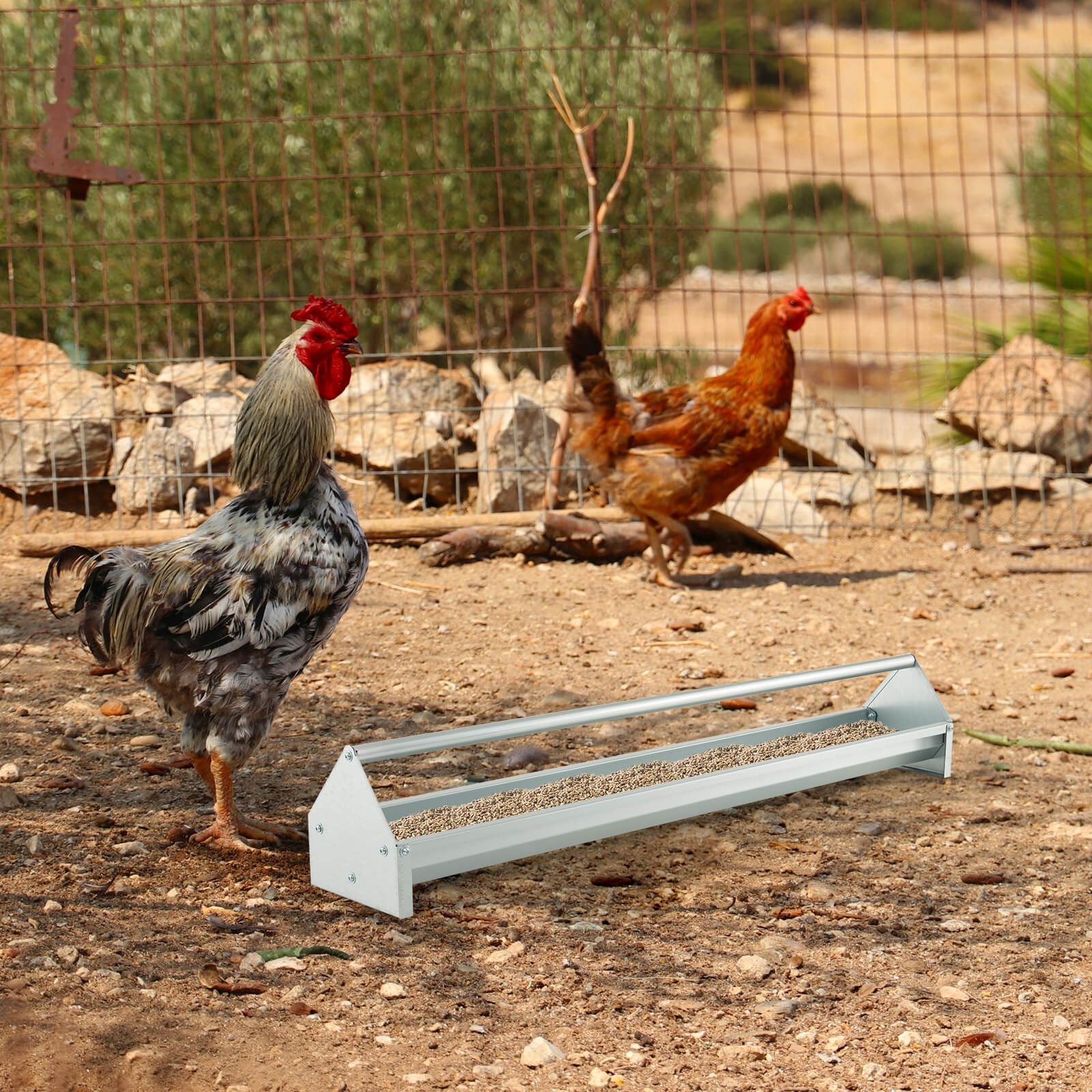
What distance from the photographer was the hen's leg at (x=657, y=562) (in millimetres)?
7023

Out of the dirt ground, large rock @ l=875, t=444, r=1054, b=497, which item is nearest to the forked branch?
large rock @ l=875, t=444, r=1054, b=497

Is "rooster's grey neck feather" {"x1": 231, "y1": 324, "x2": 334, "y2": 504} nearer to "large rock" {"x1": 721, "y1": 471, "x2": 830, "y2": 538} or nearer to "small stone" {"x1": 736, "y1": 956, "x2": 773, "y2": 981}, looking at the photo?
"small stone" {"x1": 736, "y1": 956, "x2": 773, "y2": 981}

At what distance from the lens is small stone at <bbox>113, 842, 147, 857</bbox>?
140 inches

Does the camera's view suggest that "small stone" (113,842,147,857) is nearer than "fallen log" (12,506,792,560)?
Yes

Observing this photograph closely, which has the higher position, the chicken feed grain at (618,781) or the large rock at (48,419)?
the large rock at (48,419)

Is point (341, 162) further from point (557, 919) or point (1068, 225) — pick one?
point (557, 919)

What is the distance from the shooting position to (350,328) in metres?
3.77

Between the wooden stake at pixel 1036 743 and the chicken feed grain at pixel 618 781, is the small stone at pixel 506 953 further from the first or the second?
the wooden stake at pixel 1036 743

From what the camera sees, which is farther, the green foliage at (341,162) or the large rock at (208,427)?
the green foliage at (341,162)

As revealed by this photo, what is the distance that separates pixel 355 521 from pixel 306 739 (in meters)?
1.22

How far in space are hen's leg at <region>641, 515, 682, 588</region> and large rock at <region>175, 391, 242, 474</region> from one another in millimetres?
2674

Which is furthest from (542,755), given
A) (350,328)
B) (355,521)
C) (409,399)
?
(409,399)

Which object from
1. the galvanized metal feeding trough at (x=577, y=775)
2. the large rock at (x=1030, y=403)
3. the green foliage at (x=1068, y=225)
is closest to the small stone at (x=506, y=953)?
the galvanized metal feeding trough at (x=577, y=775)

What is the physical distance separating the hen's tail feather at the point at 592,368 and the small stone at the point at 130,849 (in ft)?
13.5
